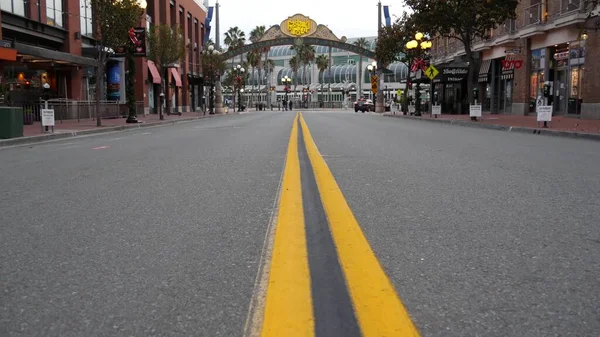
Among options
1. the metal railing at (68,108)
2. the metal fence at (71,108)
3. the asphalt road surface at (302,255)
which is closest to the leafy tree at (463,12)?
the metal fence at (71,108)

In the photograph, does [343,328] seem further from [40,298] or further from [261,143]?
[261,143]

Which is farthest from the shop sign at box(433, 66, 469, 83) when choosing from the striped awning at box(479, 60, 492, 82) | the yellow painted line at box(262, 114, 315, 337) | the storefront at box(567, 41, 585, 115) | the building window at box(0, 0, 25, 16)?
the yellow painted line at box(262, 114, 315, 337)

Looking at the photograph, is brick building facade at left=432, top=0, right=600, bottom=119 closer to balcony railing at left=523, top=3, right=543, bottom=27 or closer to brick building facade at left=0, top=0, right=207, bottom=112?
balcony railing at left=523, top=3, right=543, bottom=27

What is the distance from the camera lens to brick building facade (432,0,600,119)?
2720 cm

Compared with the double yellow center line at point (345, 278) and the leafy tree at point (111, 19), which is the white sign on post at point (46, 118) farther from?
the double yellow center line at point (345, 278)

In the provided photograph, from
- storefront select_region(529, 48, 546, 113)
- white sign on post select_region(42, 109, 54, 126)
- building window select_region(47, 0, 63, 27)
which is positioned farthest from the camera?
storefront select_region(529, 48, 546, 113)

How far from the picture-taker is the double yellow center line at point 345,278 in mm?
2453

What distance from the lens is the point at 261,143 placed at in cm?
1333

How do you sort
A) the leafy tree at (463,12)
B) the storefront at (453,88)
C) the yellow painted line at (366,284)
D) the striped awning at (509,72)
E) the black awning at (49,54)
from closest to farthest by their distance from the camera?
the yellow painted line at (366,284) < the black awning at (49,54) < the leafy tree at (463,12) < the striped awning at (509,72) < the storefront at (453,88)

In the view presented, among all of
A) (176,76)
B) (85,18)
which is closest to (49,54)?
(85,18)

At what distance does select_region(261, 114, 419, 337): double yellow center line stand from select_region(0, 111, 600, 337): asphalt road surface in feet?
0.04

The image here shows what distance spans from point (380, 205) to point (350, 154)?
16.7ft

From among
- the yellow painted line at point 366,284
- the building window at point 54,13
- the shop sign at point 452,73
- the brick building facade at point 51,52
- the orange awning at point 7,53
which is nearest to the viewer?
the yellow painted line at point 366,284

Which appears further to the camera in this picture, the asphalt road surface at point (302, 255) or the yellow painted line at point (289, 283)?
the asphalt road surface at point (302, 255)
